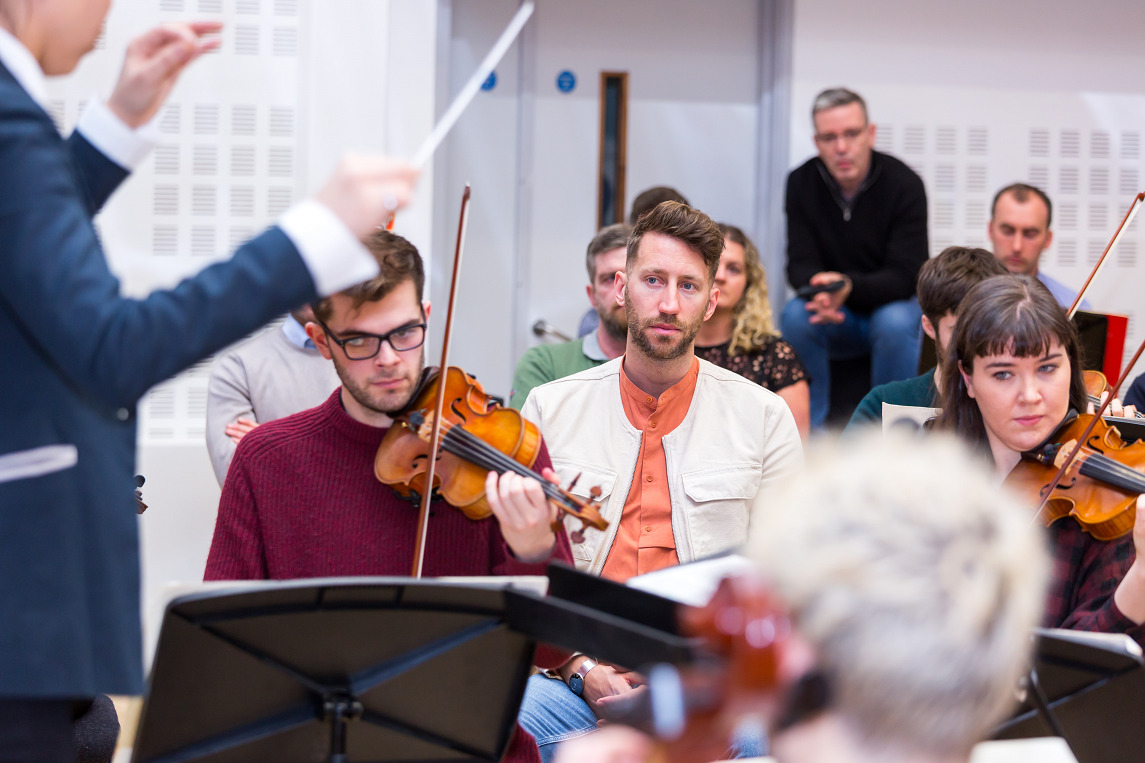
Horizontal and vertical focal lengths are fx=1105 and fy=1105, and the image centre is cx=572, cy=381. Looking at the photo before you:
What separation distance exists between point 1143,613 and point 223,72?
350 cm

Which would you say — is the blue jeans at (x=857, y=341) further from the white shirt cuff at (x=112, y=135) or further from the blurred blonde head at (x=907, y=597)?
the blurred blonde head at (x=907, y=597)

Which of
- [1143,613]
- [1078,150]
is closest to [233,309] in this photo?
[1143,613]

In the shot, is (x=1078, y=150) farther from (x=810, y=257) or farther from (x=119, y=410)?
(x=119, y=410)

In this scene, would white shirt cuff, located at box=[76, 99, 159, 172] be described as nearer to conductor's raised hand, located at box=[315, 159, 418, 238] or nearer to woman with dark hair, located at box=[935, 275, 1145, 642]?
conductor's raised hand, located at box=[315, 159, 418, 238]

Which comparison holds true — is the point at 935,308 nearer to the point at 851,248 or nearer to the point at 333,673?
the point at 851,248

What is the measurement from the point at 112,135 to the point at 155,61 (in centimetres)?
10

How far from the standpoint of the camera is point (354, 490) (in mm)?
1934

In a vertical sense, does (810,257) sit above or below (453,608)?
above

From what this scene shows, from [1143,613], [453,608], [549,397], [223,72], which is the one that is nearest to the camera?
[453,608]

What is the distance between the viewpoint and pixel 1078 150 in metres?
4.75

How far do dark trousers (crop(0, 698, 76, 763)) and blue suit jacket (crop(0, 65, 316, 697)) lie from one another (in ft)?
0.17

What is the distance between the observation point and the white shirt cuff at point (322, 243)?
110 cm

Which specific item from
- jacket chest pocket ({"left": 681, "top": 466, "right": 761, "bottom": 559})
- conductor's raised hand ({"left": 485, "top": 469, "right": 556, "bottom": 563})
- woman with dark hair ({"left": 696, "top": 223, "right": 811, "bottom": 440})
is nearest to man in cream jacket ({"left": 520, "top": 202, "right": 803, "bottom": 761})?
jacket chest pocket ({"left": 681, "top": 466, "right": 761, "bottom": 559})

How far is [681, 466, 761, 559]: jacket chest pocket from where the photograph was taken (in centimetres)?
241
